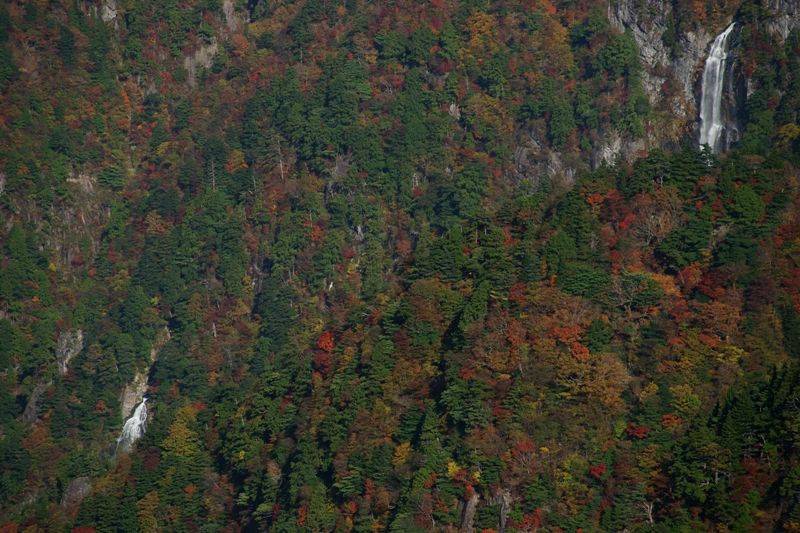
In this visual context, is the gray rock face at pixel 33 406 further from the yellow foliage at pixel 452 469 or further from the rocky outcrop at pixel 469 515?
the rocky outcrop at pixel 469 515

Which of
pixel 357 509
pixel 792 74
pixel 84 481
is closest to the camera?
pixel 357 509

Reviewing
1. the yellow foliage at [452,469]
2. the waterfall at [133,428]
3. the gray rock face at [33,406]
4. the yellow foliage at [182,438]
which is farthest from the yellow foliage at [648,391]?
the gray rock face at [33,406]

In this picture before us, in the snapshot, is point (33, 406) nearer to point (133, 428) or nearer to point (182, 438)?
point (133, 428)

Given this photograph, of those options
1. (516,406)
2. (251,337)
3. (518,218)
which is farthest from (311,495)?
(251,337)

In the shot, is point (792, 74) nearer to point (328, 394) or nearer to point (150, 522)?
point (328, 394)

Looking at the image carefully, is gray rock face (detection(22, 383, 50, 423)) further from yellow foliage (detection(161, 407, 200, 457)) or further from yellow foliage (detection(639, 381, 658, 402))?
yellow foliage (detection(639, 381, 658, 402))

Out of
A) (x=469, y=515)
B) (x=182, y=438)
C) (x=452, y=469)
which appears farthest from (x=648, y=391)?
(x=182, y=438)
